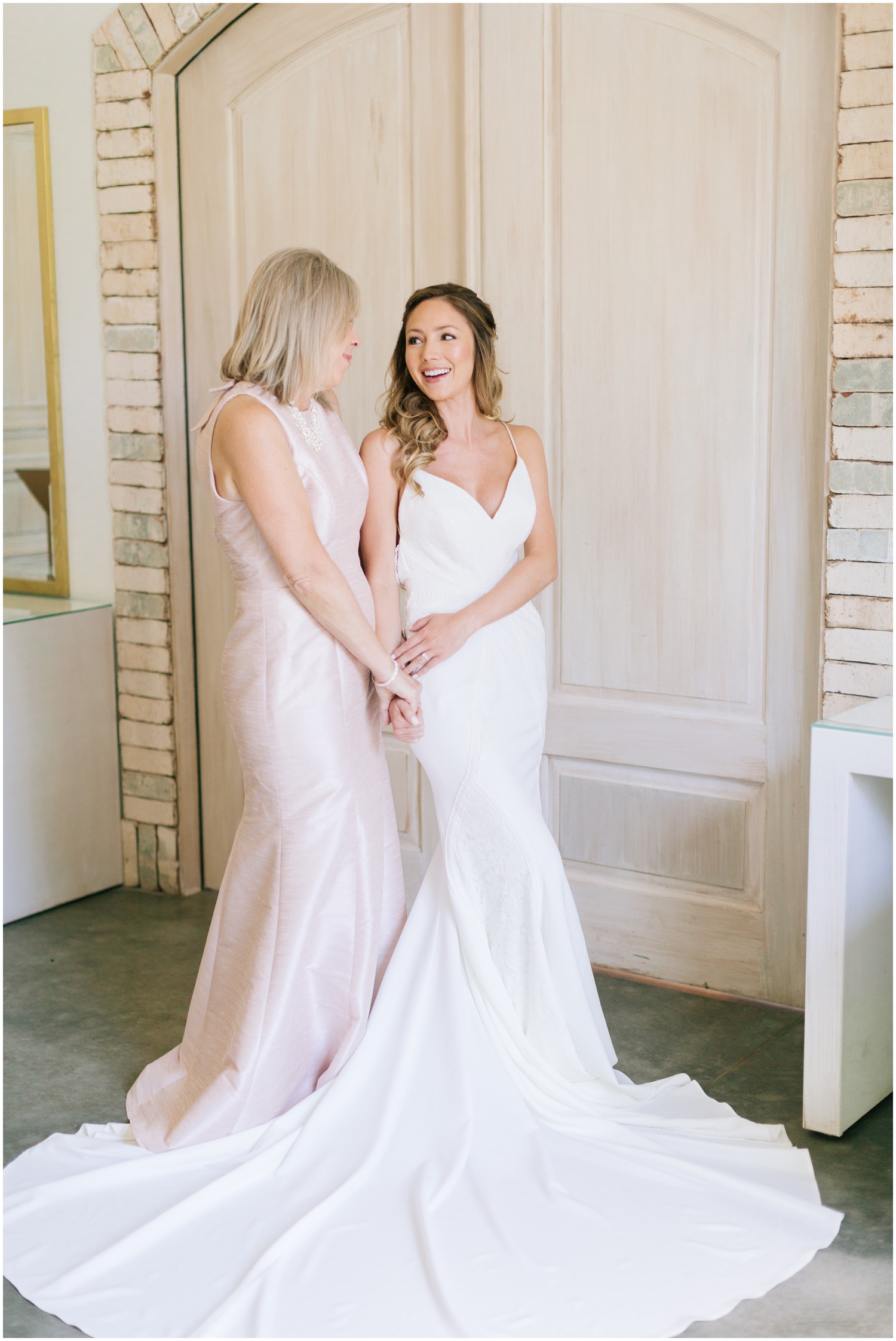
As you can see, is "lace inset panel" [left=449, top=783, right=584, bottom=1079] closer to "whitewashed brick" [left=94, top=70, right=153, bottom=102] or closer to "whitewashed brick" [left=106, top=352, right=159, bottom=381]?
"whitewashed brick" [left=106, top=352, right=159, bottom=381]

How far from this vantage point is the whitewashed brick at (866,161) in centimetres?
280

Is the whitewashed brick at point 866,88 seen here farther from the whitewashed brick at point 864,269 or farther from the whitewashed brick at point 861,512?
the whitewashed brick at point 861,512

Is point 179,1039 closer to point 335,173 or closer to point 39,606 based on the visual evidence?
point 39,606

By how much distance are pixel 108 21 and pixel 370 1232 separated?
3418 millimetres

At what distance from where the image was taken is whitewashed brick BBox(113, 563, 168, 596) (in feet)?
13.5

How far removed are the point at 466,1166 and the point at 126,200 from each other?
2969 mm

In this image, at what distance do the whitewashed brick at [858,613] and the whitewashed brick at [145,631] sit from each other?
2.09 m

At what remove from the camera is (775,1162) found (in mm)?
2486

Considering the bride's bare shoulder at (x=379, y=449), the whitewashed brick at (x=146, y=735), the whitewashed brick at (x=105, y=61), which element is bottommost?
the whitewashed brick at (x=146, y=735)

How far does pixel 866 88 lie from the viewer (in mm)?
2801

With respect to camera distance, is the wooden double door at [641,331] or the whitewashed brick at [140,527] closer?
the wooden double door at [641,331]

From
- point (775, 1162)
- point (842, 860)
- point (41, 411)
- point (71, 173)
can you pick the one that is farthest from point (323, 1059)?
point (71, 173)

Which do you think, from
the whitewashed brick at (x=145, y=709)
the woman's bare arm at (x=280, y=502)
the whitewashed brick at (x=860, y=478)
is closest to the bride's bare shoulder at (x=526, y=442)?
the woman's bare arm at (x=280, y=502)

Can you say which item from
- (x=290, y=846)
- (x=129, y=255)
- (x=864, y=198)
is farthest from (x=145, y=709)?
(x=864, y=198)
